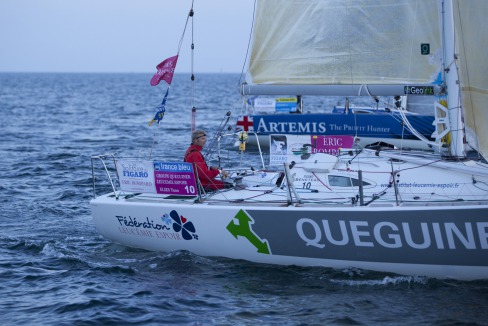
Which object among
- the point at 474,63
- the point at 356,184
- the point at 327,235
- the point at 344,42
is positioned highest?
the point at 344,42

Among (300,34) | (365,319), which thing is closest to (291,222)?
(365,319)

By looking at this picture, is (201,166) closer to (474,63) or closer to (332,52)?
(332,52)

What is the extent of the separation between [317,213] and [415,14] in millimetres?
3319

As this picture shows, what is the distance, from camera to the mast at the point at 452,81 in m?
10.4

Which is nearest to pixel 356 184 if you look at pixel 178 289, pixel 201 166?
pixel 201 166

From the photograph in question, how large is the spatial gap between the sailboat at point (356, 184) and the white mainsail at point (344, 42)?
0.05 feet

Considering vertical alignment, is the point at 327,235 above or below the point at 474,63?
below

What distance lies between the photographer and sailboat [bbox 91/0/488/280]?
976cm

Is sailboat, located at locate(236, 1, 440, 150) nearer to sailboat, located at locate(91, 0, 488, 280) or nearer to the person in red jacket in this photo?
sailboat, located at locate(91, 0, 488, 280)

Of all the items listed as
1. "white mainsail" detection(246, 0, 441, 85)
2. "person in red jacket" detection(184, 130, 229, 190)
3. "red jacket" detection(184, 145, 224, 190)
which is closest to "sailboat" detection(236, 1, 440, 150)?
"white mainsail" detection(246, 0, 441, 85)

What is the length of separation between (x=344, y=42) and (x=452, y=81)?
1.81 meters

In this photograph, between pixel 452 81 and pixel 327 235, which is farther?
pixel 452 81

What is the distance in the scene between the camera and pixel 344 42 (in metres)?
11.6

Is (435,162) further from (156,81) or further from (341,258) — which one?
(156,81)
